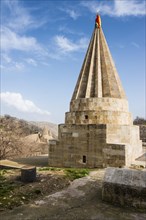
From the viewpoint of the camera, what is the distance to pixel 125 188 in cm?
509

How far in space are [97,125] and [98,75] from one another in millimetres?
3228

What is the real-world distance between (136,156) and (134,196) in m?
6.65

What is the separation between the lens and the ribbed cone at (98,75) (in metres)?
11.5

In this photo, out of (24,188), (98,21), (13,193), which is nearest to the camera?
(13,193)

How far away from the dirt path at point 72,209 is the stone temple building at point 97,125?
376 centimetres

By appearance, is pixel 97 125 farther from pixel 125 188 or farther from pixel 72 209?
pixel 72 209

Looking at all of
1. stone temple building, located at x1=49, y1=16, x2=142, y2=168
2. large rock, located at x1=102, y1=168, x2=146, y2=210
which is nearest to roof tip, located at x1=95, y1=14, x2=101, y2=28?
stone temple building, located at x1=49, y1=16, x2=142, y2=168

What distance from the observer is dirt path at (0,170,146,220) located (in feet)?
14.6

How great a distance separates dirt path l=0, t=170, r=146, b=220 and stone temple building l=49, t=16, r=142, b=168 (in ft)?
12.3

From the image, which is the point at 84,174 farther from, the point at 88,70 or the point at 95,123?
the point at 88,70

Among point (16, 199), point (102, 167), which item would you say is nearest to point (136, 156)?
point (102, 167)

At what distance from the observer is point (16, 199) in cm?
545

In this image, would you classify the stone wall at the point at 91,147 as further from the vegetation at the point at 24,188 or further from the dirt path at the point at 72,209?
the dirt path at the point at 72,209

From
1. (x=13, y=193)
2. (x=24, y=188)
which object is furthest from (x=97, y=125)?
(x=13, y=193)
